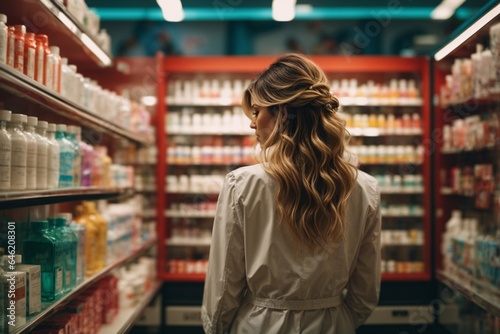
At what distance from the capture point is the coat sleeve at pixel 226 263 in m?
1.74

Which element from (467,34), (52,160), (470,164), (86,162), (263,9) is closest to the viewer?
(52,160)

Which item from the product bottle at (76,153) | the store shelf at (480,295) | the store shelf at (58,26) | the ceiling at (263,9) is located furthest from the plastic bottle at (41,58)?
the ceiling at (263,9)

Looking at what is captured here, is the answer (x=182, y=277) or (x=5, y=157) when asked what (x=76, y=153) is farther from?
(x=182, y=277)

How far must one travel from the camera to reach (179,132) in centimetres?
520

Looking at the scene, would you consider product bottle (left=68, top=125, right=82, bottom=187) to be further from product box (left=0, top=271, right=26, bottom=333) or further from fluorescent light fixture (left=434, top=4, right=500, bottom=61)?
fluorescent light fixture (left=434, top=4, right=500, bottom=61)

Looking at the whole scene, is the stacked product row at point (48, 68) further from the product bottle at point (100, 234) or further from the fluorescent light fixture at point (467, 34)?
the fluorescent light fixture at point (467, 34)

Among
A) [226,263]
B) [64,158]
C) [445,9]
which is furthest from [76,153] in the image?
[445,9]

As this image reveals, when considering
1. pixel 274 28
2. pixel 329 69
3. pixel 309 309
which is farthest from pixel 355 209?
pixel 274 28

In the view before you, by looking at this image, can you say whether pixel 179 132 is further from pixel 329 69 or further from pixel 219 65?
pixel 329 69

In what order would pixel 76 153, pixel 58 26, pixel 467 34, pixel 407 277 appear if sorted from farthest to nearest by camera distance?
pixel 407 277, pixel 467 34, pixel 76 153, pixel 58 26

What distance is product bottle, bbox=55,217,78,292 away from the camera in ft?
8.01

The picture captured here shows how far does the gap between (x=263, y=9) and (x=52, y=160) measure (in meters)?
4.66

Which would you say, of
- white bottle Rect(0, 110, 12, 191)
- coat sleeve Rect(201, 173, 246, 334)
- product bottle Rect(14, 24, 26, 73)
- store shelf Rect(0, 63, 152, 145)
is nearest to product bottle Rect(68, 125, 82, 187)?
store shelf Rect(0, 63, 152, 145)

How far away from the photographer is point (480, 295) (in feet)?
10.6
